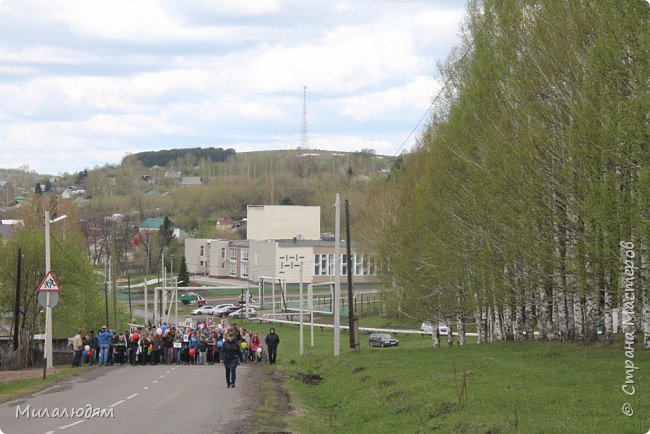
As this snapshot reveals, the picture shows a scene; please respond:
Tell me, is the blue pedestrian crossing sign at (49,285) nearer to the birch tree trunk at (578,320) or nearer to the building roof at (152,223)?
the birch tree trunk at (578,320)

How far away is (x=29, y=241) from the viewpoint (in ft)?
201

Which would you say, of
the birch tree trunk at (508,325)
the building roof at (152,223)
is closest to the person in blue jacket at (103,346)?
the birch tree trunk at (508,325)

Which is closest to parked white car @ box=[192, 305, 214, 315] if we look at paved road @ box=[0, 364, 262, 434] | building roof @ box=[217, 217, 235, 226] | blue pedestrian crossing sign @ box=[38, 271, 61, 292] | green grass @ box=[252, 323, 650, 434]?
building roof @ box=[217, 217, 235, 226]

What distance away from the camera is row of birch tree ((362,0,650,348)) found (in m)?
20.8

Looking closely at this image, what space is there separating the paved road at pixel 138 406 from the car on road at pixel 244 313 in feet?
218

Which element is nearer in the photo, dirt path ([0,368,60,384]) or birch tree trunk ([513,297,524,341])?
dirt path ([0,368,60,384])

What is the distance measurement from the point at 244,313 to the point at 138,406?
80.9m

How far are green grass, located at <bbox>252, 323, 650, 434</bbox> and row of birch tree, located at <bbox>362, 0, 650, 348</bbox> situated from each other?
1.74 m

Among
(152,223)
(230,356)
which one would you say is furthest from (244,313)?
(152,223)

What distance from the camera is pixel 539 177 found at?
2595 cm

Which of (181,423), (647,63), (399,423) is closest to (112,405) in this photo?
(181,423)

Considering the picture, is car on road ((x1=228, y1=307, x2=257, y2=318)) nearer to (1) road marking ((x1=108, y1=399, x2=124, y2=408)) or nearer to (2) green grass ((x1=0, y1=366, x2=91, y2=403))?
(2) green grass ((x1=0, y1=366, x2=91, y2=403))

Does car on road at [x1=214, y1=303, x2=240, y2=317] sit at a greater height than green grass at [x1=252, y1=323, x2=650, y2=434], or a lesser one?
lesser

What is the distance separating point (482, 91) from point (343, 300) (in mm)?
77620
